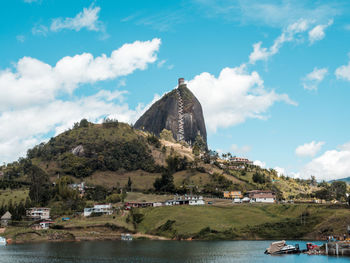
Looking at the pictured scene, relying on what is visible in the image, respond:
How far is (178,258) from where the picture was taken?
83750 millimetres

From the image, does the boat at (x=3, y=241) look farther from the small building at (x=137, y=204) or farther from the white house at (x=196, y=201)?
the white house at (x=196, y=201)

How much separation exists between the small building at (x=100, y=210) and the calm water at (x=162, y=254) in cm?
4821

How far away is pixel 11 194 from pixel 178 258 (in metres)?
127

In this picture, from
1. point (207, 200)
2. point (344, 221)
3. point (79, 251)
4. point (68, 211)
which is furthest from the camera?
point (207, 200)

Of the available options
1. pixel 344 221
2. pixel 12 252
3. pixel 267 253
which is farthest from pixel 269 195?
pixel 12 252

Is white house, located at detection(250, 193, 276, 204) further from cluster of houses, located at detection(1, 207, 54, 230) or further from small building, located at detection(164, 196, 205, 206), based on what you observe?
cluster of houses, located at detection(1, 207, 54, 230)

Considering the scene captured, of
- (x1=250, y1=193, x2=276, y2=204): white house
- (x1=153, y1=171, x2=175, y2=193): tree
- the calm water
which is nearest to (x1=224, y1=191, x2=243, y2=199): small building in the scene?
(x1=250, y1=193, x2=276, y2=204): white house

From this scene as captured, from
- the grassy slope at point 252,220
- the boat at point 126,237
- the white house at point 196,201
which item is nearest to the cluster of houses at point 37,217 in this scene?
the boat at point 126,237

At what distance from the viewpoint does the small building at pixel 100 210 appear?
155875 millimetres

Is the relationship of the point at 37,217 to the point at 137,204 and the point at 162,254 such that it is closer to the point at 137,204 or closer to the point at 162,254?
the point at 137,204

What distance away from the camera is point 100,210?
517ft

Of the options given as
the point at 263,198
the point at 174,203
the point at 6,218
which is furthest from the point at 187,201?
the point at 6,218

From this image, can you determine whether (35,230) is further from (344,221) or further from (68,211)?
(344,221)

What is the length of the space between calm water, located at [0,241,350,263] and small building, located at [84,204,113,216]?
158 feet
